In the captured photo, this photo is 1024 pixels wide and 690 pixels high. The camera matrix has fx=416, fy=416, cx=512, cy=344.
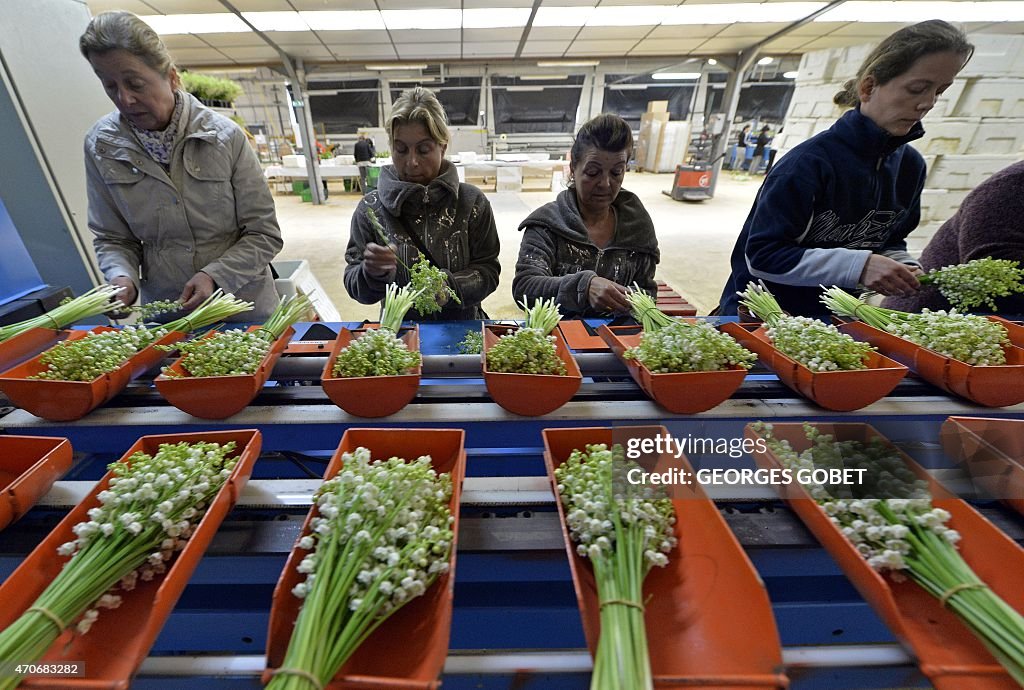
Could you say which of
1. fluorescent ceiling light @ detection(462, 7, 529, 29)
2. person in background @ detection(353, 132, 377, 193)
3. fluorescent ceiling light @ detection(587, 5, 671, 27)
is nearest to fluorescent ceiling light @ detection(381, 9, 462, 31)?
fluorescent ceiling light @ detection(462, 7, 529, 29)

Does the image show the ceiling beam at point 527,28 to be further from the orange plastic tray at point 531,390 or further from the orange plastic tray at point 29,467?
the orange plastic tray at point 29,467

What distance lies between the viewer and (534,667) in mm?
633

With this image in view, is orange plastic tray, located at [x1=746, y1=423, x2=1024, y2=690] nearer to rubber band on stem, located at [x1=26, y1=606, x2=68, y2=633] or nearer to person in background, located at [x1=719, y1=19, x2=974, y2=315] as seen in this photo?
Result: person in background, located at [x1=719, y1=19, x2=974, y2=315]

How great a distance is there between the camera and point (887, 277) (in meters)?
1.54

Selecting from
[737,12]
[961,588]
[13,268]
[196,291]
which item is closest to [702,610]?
[961,588]

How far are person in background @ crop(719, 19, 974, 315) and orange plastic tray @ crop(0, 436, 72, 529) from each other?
2.31m

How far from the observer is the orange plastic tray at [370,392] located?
3.34 feet

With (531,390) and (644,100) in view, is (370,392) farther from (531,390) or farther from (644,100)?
(644,100)

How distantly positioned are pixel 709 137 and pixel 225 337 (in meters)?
16.1

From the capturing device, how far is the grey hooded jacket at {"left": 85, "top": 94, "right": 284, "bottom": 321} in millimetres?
1705

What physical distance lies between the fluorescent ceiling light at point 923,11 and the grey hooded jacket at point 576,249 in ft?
24.0

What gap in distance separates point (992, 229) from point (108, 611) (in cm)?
311

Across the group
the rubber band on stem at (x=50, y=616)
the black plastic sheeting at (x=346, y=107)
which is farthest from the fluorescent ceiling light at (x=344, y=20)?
the rubber band on stem at (x=50, y=616)

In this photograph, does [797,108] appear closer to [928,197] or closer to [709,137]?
[928,197]
